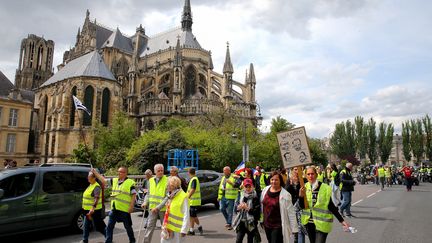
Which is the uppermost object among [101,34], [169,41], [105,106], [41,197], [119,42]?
[101,34]

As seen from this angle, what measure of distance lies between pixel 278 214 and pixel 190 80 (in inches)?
1980

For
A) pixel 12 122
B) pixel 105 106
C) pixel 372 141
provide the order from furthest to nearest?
pixel 372 141, pixel 105 106, pixel 12 122

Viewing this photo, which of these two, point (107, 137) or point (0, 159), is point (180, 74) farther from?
point (0, 159)

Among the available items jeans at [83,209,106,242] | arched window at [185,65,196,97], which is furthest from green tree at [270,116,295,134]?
jeans at [83,209,106,242]

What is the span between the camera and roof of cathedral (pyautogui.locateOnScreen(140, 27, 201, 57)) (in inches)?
2370

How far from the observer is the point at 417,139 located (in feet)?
186

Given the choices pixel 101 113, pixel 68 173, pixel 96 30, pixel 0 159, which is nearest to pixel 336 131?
pixel 101 113

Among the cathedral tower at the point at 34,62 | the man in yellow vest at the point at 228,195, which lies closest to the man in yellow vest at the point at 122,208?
the man in yellow vest at the point at 228,195

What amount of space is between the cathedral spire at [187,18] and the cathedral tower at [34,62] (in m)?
34.1

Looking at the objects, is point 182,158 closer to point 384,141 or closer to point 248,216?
point 248,216

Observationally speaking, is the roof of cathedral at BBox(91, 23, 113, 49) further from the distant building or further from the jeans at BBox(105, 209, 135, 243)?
the jeans at BBox(105, 209, 135, 243)

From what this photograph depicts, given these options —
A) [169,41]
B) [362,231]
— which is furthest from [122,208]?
[169,41]

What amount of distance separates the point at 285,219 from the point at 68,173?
229 inches

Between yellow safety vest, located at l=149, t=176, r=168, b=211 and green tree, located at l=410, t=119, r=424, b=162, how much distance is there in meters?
61.8
